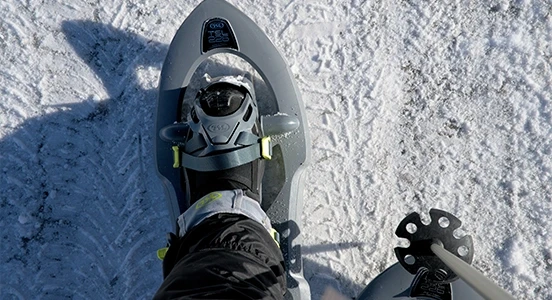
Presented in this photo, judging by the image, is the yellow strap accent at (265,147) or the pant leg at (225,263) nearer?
the pant leg at (225,263)

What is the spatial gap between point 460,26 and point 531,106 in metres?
0.23

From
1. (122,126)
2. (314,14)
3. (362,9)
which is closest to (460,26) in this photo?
(362,9)

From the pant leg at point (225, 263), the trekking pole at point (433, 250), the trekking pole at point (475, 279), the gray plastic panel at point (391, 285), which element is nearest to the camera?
the trekking pole at point (475, 279)

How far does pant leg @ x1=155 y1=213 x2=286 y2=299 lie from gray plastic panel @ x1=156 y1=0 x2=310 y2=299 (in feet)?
0.45

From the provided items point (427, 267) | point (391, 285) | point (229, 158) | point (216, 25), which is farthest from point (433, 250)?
point (216, 25)

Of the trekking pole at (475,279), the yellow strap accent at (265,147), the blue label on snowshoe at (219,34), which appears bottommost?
the trekking pole at (475,279)

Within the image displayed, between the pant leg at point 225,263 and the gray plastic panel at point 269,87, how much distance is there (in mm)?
136

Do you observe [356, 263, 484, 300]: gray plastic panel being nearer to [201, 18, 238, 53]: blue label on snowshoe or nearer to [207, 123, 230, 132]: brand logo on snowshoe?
[207, 123, 230, 132]: brand logo on snowshoe

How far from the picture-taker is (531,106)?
1087 millimetres

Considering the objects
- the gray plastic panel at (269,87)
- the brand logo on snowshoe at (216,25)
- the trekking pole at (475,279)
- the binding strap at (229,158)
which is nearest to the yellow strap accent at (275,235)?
the gray plastic panel at (269,87)

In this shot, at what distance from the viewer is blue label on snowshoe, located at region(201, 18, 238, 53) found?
1.09 metres

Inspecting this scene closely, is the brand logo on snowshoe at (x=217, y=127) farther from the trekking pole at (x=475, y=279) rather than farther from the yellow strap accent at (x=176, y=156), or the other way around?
the trekking pole at (x=475, y=279)

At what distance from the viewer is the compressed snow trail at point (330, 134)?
3.55 ft

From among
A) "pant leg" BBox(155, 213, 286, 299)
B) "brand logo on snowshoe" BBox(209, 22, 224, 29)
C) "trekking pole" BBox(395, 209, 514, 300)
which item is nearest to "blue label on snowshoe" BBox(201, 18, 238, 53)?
"brand logo on snowshoe" BBox(209, 22, 224, 29)
